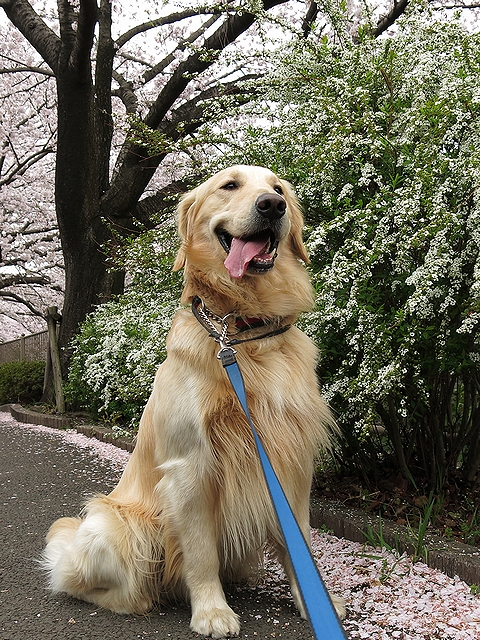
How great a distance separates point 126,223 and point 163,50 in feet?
21.4

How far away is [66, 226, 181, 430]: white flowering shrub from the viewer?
16.7 feet

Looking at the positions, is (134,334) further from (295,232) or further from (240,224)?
(240,224)

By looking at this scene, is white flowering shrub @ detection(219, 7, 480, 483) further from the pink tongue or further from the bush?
the bush

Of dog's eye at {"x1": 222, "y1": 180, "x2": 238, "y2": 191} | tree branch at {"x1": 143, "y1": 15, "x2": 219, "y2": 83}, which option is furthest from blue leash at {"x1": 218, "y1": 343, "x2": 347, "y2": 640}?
tree branch at {"x1": 143, "y1": 15, "x2": 219, "y2": 83}

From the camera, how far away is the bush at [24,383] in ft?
43.3

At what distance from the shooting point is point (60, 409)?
10.1 meters

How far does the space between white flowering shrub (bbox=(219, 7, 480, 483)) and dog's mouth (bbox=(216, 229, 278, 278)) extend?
65cm

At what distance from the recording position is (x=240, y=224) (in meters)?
2.50

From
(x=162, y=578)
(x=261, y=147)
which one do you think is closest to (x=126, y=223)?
(x=261, y=147)

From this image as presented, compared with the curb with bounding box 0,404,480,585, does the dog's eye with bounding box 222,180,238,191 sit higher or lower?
higher

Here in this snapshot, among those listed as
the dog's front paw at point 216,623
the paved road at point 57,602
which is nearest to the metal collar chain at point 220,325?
the dog's front paw at point 216,623

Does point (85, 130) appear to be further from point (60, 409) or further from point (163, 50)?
point (163, 50)

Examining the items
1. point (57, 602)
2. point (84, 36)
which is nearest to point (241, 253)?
point (57, 602)

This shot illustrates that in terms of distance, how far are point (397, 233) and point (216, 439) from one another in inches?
55.9
